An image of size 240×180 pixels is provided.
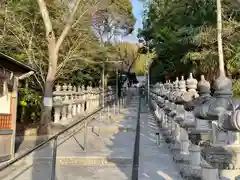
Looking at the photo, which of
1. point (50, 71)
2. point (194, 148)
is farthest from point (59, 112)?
point (194, 148)

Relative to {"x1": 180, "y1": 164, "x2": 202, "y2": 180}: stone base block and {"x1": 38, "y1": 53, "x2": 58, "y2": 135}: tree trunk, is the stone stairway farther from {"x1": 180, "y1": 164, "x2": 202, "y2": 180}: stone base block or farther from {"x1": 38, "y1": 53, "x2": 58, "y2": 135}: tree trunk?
{"x1": 38, "y1": 53, "x2": 58, "y2": 135}: tree trunk

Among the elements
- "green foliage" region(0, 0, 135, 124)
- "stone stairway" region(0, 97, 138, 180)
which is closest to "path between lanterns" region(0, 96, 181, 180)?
"stone stairway" region(0, 97, 138, 180)

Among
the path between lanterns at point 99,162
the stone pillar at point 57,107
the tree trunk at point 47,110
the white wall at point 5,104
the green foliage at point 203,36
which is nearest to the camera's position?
the path between lanterns at point 99,162

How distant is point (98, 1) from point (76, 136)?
227 inches

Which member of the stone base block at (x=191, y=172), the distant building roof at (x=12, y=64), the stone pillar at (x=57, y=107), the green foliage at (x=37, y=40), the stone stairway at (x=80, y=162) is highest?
the green foliage at (x=37, y=40)

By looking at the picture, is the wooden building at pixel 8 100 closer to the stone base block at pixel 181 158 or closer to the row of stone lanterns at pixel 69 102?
the stone base block at pixel 181 158

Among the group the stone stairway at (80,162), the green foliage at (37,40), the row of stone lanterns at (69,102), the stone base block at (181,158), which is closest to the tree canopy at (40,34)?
the green foliage at (37,40)

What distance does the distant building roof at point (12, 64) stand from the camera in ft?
28.1

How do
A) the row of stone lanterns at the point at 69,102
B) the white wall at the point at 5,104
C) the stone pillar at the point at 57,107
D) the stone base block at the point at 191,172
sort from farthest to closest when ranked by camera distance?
the row of stone lanterns at the point at 69,102 < the stone pillar at the point at 57,107 < the white wall at the point at 5,104 < the stone base block at the point at 191,172

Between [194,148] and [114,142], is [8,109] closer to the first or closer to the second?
[114,142]

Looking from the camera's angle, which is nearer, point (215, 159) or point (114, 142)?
point (215, 159)

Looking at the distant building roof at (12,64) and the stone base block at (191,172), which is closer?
the stone base block at (191,172)

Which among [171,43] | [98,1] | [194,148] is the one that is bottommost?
[194,148]

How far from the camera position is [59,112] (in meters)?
13.8
